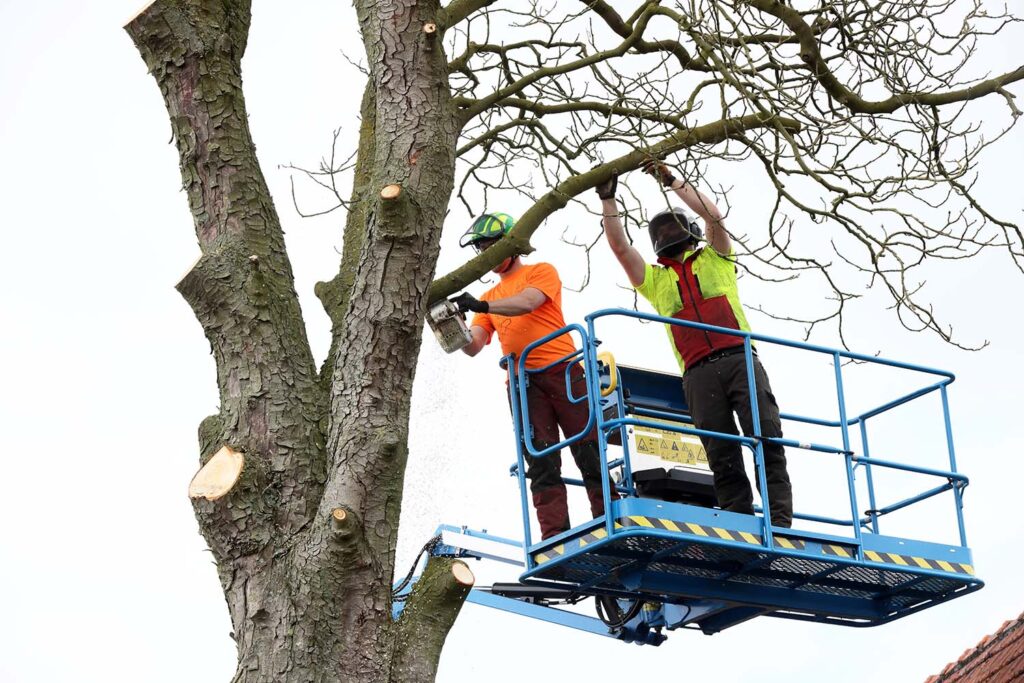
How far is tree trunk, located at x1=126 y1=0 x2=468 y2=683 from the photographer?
541 cm

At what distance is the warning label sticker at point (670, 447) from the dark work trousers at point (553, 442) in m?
0.26

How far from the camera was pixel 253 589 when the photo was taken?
5.45 meters

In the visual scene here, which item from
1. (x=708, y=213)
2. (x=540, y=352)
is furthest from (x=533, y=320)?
(x=708, y=213)

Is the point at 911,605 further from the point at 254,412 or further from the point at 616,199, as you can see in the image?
the point at 254,412

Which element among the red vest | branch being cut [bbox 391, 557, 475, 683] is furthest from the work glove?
branch being cut [bbox 391, 557, 475, 683]

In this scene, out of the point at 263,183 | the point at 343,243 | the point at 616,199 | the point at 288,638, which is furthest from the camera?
the point at 616,199

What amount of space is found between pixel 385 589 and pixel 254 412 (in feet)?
2.98

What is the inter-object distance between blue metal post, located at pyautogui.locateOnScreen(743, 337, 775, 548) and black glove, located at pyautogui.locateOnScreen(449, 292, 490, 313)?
150 cm

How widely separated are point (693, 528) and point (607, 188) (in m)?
1.87

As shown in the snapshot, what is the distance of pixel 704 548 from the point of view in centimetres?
693

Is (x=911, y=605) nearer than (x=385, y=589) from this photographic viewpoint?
No

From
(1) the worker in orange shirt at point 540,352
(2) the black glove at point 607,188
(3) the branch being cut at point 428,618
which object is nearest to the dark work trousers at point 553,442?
(1) the worker in orange shirt at point 540,352

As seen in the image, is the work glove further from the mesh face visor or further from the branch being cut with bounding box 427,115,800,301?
the mesh face visor

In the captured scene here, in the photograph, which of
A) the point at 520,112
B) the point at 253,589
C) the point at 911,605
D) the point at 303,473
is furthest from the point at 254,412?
the point at 911,605
